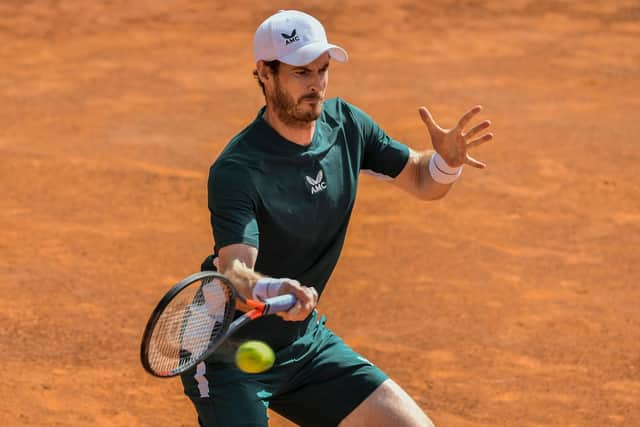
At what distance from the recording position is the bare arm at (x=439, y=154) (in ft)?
19.1

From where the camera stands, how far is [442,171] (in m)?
5.86

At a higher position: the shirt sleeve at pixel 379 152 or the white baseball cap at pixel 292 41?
the white baseball cap at pixel 292 41

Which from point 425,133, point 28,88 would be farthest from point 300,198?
point 28,88

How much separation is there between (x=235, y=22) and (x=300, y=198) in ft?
38.5

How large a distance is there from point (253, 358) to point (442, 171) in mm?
1334

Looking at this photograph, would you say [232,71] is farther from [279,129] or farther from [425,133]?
[279,129]

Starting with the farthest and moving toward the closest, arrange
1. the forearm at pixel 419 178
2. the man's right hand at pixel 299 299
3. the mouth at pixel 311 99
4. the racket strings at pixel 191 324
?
1. the forearm at pixel 419 178
2. the mouth at pixel 311 99
3. the racket strings at pixel 191 324
4. the man's right hand at pixel 299 299

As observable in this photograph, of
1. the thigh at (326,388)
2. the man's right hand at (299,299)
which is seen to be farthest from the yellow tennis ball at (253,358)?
the man's right hand at (299,299)

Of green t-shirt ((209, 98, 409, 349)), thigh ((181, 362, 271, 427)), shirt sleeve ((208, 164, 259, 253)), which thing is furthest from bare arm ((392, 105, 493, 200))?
thigh ((181, 362, 271, 427))

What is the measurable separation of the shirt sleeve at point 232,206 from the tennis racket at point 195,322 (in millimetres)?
218

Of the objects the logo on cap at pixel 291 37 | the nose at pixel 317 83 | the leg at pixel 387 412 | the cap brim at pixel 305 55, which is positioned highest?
the logo on cap at pixel 291 37

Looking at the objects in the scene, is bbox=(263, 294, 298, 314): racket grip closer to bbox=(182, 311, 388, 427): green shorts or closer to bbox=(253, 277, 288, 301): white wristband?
bbox=(253, 277, 288, 301): white wristband

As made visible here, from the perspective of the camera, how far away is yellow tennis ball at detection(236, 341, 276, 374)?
5.25m

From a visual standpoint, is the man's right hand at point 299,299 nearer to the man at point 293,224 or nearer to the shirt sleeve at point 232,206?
the man at point 293,224
